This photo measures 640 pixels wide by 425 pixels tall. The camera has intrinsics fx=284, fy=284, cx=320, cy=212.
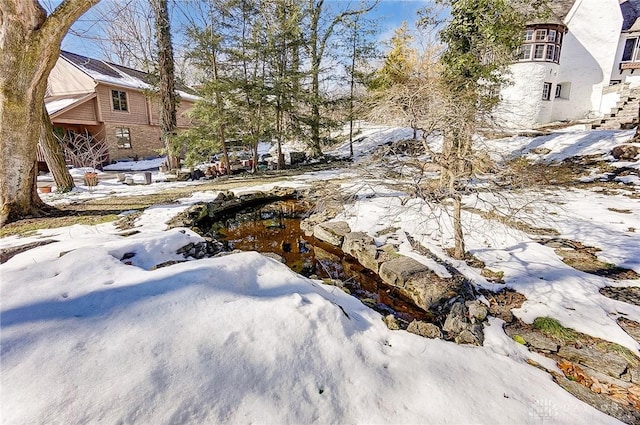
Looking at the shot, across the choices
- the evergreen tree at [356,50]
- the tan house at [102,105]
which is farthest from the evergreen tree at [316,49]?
the tan house at [102,105]

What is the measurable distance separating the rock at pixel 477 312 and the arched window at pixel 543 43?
17206mm

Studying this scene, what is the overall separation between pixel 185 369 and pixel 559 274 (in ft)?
14.3

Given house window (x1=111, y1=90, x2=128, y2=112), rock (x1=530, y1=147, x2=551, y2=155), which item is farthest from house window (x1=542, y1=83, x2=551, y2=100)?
house window (x1=111, y1=90, x2=128, y2=112)

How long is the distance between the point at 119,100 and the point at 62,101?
2478 millimetres

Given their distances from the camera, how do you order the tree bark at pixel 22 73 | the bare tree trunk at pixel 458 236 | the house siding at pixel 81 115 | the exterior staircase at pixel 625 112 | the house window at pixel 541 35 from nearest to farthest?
1. the bare tree trunk at pixel 458 236
2. the tree bark at pixel 22 73
3. the exterior staircase at pixel 625 112
4. the house siding at pixel 81 115
5. the house window at pixel 541 35

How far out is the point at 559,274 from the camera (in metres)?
3.65

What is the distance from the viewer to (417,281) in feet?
12.7

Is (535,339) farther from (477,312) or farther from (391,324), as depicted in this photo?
(391,324)

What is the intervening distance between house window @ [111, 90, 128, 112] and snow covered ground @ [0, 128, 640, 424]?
16394mm

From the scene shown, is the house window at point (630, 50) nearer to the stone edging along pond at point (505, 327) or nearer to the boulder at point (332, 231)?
the stone edging along pond at point (505, 327)

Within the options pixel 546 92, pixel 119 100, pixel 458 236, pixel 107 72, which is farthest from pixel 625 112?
pixel 107 72

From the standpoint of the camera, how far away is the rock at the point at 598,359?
2.38 m

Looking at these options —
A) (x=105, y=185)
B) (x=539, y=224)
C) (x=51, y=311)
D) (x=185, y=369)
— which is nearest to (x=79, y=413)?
(x=185, y=369)

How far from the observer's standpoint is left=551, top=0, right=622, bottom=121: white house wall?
51.7 feet
